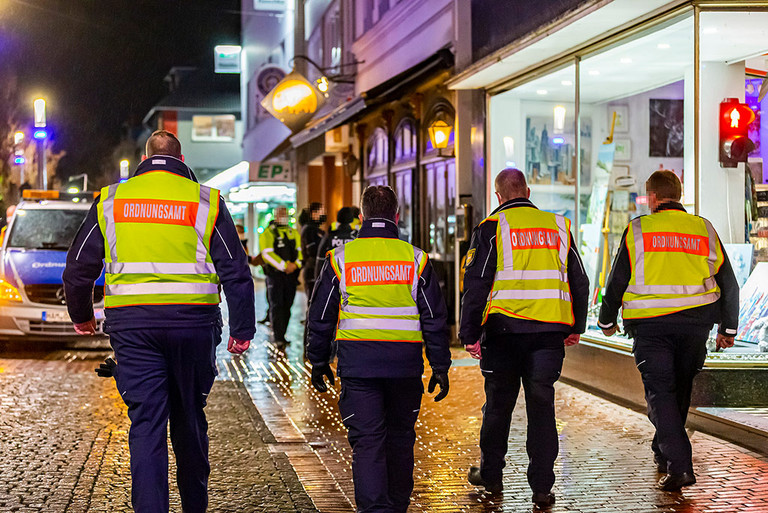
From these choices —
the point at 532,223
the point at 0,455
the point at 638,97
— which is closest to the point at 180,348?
the point at 532,223

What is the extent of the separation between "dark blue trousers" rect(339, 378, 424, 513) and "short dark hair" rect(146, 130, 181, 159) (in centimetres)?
149

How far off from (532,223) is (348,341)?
1461 mm

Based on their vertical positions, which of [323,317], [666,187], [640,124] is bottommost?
[323,317]

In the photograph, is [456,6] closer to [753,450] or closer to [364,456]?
[753,450]

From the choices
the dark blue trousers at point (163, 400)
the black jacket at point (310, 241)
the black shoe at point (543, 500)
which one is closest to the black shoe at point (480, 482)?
the black shoe at point (543, 500)

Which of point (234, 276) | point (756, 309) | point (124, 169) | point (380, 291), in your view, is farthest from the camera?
point (124, 169)

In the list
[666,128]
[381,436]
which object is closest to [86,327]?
[381,436]

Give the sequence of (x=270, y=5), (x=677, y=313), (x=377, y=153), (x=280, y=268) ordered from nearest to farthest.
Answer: (x=677, y=313) < (x=280, y=268) < (x=377, y=153) < (x=270, y=5)

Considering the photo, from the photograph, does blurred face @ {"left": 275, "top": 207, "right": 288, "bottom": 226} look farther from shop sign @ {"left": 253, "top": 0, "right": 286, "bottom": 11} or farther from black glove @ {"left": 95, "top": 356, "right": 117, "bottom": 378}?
shop sign @ {"left": 253, "top": 0, "right": 286, "bottom": 11}

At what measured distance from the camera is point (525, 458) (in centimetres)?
755

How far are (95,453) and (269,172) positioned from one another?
68.3 ft

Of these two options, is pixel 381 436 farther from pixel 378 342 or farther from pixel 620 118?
pixel 620 118

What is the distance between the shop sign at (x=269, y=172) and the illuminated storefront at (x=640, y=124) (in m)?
14.2

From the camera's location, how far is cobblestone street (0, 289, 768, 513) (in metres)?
6.34
